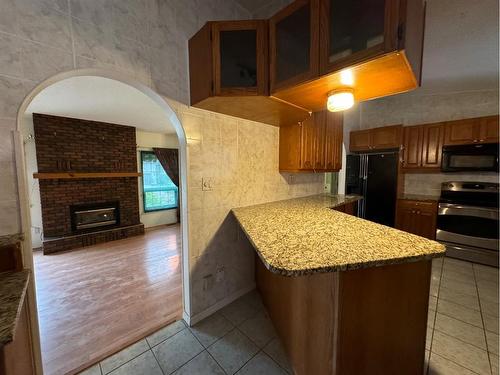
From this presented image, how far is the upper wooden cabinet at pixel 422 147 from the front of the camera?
10.7 ft

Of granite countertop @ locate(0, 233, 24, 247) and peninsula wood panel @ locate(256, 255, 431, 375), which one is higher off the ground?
granite countertop @ locate(0, 233, 24, 247)

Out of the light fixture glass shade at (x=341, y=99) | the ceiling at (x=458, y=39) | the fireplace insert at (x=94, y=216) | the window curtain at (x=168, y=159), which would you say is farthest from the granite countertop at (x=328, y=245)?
the window curtain at (x=168, y=159)

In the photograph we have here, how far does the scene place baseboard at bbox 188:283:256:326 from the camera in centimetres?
181

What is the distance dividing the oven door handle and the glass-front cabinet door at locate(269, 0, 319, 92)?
3.33 metres

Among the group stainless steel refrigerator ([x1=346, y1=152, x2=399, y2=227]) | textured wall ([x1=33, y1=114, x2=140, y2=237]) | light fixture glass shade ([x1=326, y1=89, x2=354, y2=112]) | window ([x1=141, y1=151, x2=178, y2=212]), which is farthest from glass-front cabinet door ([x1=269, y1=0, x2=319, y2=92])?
window ([x1=141, y1=151, x2=178, y2=212])

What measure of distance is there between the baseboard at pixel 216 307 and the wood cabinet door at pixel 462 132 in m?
3.66

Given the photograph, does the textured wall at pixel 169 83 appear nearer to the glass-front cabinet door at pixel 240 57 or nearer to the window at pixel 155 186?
the glass-front cabinet door at pixel 240 57

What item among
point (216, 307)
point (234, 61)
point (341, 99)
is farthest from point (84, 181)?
point (341, 99)

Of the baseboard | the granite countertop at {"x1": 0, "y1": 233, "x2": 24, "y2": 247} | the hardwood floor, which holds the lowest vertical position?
the hardwood floor

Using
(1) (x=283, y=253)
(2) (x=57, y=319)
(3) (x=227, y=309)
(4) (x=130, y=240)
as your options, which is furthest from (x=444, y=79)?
(4) (x=130, y=240)

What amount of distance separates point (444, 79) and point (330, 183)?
2.14 metres

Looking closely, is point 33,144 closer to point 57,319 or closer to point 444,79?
point 57,319

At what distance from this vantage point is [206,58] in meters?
1.40

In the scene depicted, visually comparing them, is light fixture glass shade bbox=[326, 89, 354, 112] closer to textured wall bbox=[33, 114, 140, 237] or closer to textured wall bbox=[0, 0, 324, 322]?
textured wall bbox=[0, 0, 324, 322]
